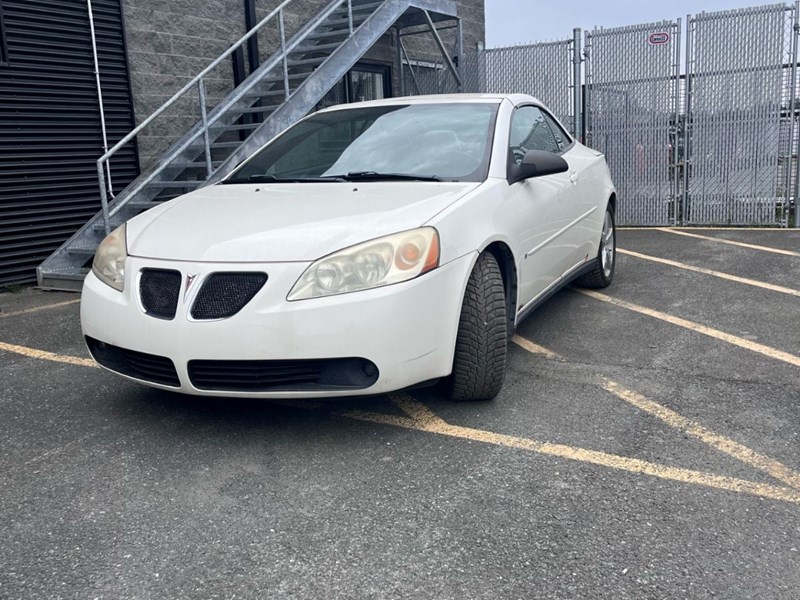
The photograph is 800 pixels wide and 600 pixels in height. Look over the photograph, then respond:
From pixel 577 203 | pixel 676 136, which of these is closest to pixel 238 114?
pixel 577 203

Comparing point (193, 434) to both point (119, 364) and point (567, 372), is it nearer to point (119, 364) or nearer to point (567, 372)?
point (119, 364)

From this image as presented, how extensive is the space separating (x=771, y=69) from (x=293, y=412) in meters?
8.49

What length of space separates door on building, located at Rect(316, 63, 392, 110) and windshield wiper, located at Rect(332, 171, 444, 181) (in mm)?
→ 7899

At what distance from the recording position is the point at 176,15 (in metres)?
9.38

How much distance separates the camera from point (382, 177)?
416cm

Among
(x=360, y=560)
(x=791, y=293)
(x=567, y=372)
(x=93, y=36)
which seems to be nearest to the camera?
(x=360, y=560)

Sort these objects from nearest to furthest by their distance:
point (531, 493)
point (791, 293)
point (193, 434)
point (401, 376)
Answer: point (531, 493) → point (401, 376) → point (193, 434) → point (791, 293)

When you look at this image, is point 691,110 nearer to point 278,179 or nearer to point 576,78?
point 576,78

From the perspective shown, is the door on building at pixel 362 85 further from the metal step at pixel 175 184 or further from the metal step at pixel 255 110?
the metal step at pixel 175 184

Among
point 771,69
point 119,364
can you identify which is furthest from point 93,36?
point 771,69

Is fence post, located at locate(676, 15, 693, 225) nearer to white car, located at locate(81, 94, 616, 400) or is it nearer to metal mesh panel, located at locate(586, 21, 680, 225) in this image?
metal mesh panel, located at locate(586, 21, 680, 225)

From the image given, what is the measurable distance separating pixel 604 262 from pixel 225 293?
392 cm

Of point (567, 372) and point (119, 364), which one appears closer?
point (119, 364)

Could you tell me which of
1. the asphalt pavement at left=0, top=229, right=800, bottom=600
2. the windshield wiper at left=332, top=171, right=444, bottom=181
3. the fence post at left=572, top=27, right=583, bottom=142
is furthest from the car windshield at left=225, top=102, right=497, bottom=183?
the fence post at left=572, top=27, right=583, bottom=142
